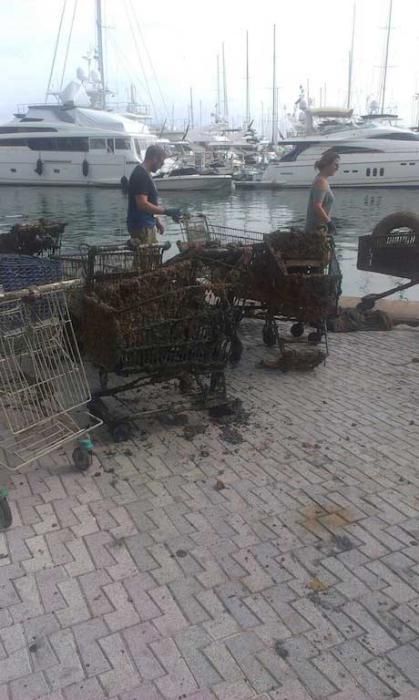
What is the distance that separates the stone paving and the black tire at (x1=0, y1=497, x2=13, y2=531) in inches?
2.9

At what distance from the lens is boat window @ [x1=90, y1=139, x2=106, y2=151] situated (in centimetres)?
4184

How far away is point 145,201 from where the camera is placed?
626cm

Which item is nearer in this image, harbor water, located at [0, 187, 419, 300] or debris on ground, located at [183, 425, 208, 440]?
debris on ground, located at [183, 425, 208, 440]

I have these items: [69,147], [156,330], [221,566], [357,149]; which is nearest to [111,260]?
[156,330]

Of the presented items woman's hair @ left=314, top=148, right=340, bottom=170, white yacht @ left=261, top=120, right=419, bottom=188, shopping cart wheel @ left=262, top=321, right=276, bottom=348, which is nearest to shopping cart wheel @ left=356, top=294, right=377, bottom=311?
shopping cart wheel @ left=262, top=321, right=276, bottom=348

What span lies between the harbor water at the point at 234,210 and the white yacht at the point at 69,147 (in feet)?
4.53

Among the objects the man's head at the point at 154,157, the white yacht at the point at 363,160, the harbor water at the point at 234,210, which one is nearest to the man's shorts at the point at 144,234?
the man's head at the point at 154,157

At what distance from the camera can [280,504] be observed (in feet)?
12.1

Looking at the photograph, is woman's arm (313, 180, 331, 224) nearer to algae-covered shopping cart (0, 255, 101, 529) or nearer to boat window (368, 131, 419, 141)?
algae-covered shopping cart (0, 255, 101, 529)

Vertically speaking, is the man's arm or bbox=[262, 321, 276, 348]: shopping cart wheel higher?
the man's arm

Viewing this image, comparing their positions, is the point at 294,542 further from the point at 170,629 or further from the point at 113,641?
the point at 113,641

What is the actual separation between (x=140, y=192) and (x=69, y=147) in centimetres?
3969

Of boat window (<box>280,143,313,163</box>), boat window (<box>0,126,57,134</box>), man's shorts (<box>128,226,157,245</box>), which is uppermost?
boat window (<box>0,126,57,134</box>)

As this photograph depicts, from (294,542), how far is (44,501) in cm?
155
